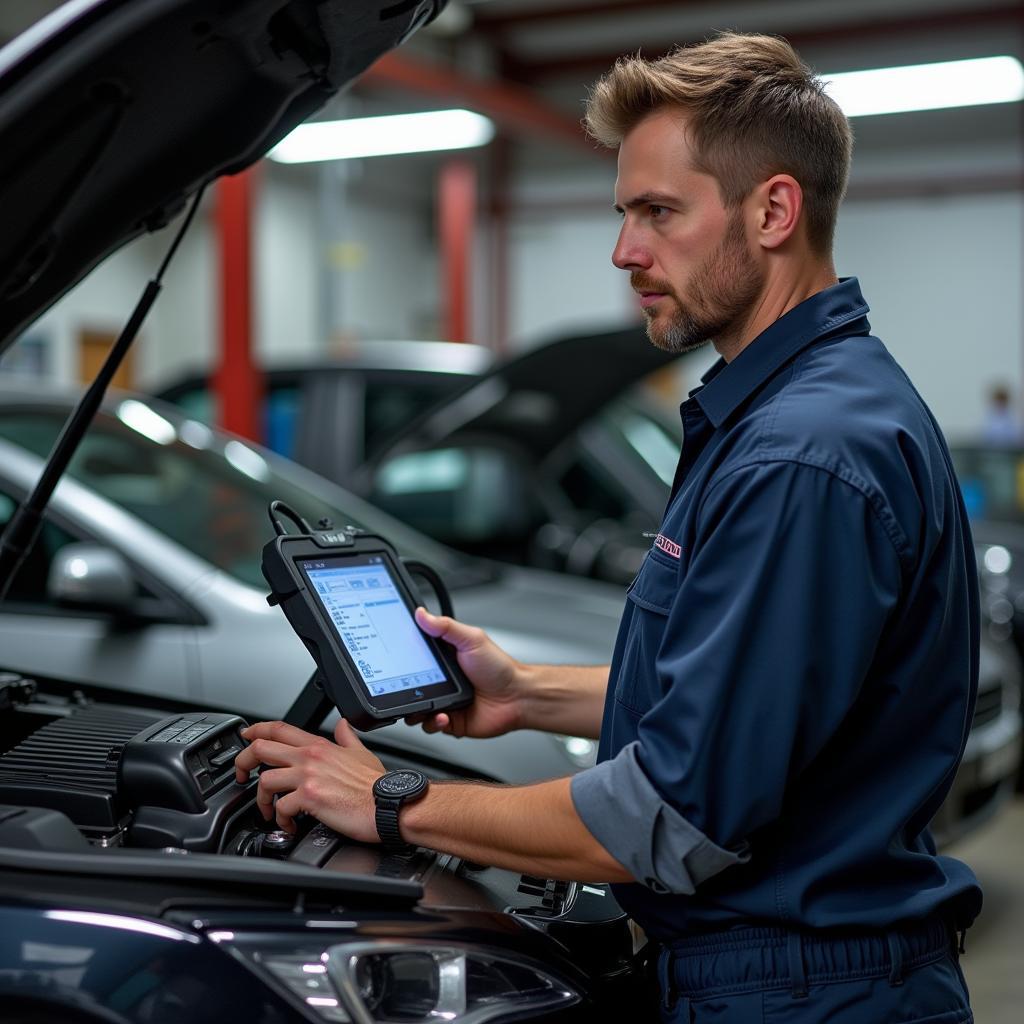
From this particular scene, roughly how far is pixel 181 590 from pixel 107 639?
19 centimetres

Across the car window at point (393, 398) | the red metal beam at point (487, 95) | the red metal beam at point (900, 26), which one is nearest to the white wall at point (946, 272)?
the red metal beam at point (487, 95)

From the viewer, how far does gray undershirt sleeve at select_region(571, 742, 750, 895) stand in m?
1.35

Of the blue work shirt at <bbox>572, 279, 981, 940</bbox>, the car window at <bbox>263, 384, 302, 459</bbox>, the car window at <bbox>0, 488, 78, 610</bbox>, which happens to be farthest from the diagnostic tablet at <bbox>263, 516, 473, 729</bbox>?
the car window at <bbox>263, 384, 302, 459</bbox>

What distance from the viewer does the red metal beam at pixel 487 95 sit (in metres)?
10.2

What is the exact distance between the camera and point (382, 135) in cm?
1253

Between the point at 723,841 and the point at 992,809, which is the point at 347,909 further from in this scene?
the point at 992,809

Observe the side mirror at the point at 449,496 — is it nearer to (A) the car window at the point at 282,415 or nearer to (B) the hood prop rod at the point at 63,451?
(A) the car window at the point at 282,415

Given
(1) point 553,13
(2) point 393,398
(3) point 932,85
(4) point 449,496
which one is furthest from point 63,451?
(1) point 553,13

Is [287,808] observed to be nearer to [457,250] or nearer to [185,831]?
[185,831]

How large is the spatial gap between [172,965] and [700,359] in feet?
43.1

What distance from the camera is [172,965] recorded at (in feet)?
4.47

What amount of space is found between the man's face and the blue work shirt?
0.20 ft

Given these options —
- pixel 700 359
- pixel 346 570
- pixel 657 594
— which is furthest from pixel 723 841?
pixel 700 359

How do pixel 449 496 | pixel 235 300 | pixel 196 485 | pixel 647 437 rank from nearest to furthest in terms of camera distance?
1. pixel 196 485
2. pixel 449 496
3. pixel 647 437
4. pixel 235 300
